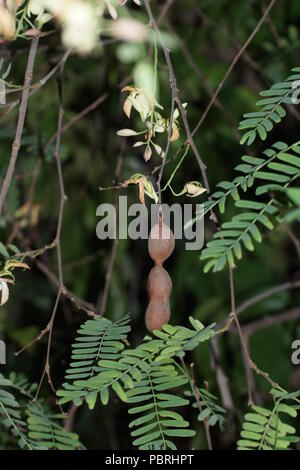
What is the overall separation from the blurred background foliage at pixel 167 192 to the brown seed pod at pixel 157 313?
0.90 meters

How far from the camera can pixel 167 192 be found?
2.14m

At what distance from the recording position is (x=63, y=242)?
2.14 m

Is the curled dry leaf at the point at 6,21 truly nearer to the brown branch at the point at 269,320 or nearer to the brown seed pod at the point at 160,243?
the brown seed pod at the point at 160,243

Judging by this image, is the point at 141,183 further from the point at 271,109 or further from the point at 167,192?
the point at 167,192

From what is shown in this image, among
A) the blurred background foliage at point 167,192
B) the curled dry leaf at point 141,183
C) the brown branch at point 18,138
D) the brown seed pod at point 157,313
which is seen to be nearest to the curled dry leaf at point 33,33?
the brown branch at point 18,138

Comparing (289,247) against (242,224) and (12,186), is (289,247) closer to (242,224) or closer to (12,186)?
(12,186)

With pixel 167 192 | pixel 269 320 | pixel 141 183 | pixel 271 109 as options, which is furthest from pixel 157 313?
pixel 167 192

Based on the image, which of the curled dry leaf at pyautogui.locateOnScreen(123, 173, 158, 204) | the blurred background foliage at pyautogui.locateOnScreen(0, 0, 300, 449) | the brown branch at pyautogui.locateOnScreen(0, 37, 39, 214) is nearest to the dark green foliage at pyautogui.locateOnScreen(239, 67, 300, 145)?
the curled dry leaf at pyautogui.locateOnScreen(123, 173, 158, 204)

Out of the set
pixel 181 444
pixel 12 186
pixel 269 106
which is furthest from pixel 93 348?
pixel 181 444

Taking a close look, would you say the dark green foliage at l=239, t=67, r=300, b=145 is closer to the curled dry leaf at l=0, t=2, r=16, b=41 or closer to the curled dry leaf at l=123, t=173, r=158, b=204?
the curled dry leaf at l=123, t=173, r=158, b=204

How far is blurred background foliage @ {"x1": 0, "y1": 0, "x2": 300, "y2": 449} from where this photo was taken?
→ 182cm

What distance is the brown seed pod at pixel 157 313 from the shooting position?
83 cm

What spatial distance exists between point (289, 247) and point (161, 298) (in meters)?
1.58

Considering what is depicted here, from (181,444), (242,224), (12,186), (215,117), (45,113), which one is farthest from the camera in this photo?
(181,444)
